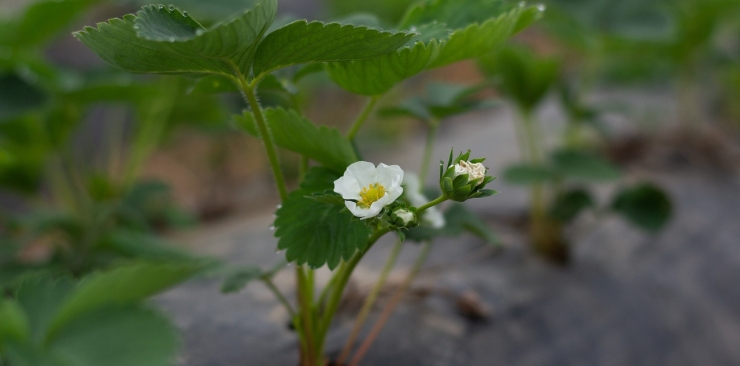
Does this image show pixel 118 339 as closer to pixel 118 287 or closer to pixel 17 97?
pixel 118 287

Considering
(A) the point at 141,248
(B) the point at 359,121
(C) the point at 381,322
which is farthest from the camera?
(A) the point at 141,248

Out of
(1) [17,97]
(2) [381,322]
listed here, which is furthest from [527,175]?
(1) [17,97]

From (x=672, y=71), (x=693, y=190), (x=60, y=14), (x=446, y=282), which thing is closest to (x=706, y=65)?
(x=672, y=71)

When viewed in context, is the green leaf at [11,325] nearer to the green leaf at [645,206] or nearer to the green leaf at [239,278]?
the green leaf at [239,278]

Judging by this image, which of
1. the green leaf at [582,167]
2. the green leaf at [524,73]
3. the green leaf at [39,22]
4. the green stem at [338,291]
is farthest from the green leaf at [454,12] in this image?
the green leaf at [39,22]

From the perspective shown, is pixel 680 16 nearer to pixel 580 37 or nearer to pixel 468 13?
pixel 580 37

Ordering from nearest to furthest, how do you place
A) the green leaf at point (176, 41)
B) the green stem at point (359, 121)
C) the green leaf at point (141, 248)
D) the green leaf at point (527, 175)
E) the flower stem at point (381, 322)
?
1. the green leaf at point (176, 41)
2. the green stem at point (359, 121)
3. the flower stem at point (381, 322)
4. the green leaf at point (141, 248)
5. the green leaf at point (527, 175)
